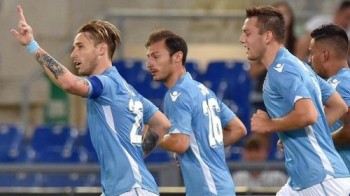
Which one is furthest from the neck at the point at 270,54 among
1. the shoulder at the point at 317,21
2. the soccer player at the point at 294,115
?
the shoulder at the point at 317,21

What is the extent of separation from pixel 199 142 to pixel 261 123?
0.93m

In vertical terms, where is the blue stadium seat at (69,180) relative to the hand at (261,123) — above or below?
below

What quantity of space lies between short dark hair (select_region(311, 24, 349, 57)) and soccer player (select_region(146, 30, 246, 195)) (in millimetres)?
951

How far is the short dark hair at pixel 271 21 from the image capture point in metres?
9.62

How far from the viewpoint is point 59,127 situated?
16203 millimetres

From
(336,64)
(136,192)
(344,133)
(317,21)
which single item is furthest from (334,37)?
(317,21)

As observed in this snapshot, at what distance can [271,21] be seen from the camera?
31.6 ft

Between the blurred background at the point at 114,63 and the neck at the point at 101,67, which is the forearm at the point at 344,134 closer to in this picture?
the neck at the point at 101,67

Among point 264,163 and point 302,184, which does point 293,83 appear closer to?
point 302,184

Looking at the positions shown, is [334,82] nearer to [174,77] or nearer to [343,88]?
[343,88]

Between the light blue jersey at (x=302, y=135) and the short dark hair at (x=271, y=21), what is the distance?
18 cm

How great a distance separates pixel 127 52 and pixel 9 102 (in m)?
1.61

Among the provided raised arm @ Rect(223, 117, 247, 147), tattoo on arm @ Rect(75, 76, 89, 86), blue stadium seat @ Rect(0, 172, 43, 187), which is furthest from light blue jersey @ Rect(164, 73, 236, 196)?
blue stadium seat @ Rect(0, 172, 43, 187)

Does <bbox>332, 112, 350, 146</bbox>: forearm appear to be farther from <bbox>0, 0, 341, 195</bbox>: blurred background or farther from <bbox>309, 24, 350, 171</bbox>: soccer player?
<bbox>0, 0, 341, 195</bbox>: blurred background
